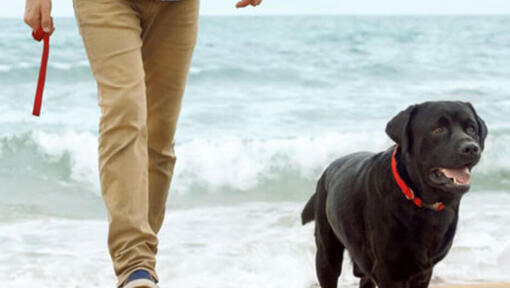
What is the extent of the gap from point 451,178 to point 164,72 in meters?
1.28

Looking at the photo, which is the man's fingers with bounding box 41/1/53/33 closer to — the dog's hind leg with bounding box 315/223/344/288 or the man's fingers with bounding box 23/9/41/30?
the man's fingers with bounding box 23/9/41/30

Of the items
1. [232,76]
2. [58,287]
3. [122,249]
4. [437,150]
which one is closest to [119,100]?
[122,249]

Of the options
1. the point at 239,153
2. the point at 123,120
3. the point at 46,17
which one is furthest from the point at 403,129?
the point at 239,153

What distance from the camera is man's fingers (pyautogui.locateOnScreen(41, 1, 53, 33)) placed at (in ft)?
10.3

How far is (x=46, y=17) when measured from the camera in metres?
3.15

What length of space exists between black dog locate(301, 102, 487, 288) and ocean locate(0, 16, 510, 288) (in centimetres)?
194

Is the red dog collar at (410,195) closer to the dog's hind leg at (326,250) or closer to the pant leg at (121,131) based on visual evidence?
the dog's hind leg at (326,250)

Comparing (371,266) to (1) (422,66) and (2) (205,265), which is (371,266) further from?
(1) (422,66)

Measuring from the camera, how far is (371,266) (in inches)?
143

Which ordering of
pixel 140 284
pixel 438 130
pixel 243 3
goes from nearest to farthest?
pixel 140 284 < pixel 438 130 < pixel 243 3

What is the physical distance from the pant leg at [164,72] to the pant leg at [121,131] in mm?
240

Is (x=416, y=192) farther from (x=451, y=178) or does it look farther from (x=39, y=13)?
(x=39, y=13)

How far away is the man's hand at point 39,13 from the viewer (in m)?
3.14

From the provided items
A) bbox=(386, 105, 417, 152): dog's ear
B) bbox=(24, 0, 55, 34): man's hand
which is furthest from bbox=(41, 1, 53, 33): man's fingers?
bbox=(386, 105, 417, 152): dog's ear
